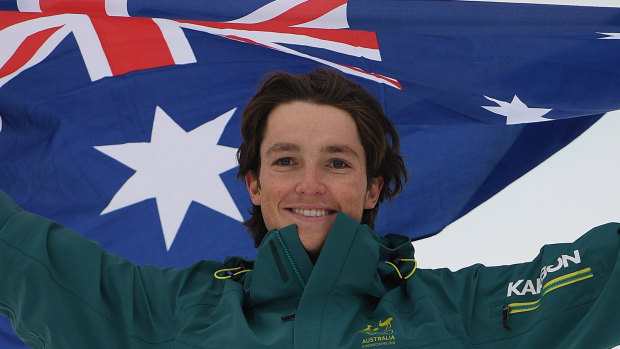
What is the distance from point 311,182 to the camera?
339cm

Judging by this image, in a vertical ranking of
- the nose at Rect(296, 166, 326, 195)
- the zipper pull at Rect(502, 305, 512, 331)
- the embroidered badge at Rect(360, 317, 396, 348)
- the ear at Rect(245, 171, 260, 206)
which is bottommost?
the embroidered badge at Rect(360, 317, 396, 348)

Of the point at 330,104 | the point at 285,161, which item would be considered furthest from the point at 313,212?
Answer: the point at 330,104

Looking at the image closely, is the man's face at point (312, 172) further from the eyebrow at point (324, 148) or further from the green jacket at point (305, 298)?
the green jacket at point (305, 298)

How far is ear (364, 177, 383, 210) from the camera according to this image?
3740 mm

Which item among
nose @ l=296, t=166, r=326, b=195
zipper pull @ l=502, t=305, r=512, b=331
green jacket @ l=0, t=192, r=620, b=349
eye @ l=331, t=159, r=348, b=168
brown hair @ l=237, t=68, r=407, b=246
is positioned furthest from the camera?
brown hair @ l=237, t=68, r=407, b=246

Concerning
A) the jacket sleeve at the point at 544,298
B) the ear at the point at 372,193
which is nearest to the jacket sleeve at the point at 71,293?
the ear at the point at 372,193

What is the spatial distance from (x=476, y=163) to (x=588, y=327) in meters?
1.81

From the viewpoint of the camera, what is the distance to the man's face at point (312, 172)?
3.42 meters

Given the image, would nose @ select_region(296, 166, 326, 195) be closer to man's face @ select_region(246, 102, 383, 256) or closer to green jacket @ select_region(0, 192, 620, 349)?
man's face @ select_region(246, 102, 383, 256)

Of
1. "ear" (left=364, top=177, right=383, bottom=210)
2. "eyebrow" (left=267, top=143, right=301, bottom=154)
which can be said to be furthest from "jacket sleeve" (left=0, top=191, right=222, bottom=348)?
"ear" (left=364, top=177, right=383, bottom=210)

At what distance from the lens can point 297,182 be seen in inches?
135

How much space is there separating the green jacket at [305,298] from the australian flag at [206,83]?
0.97 m

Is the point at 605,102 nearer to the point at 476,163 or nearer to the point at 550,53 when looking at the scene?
the point at 550,53

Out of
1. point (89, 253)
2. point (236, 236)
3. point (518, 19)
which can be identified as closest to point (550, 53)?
point (518, 19)
